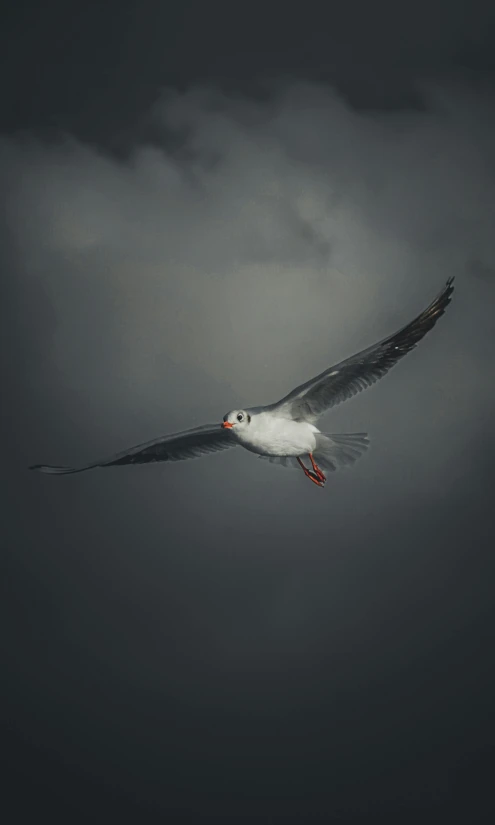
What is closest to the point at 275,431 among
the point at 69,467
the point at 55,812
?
the point at 69,467

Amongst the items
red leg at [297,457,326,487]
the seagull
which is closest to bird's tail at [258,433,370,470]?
the seagull

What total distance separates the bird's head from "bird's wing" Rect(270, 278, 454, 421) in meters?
0.26

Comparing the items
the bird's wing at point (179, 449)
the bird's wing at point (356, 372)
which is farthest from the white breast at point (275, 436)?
the bird's wing at point (179, 449)

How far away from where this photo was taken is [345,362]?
7.24m

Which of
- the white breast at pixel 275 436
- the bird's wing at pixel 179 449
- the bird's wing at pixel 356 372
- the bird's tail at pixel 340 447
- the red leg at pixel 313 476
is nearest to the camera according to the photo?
the bird's wing at pixel 356 372

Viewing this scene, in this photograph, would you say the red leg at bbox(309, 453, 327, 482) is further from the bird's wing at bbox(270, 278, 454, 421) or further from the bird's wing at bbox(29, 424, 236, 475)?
the bird's wing at bbox(29, 424, 236, 475)

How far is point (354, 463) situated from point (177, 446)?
168 centimetres

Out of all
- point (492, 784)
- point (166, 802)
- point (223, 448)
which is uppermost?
point (223, 448)

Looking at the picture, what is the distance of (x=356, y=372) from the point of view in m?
7.56

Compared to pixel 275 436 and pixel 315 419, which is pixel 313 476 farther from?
pixel 275 436

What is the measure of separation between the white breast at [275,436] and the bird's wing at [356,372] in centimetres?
11

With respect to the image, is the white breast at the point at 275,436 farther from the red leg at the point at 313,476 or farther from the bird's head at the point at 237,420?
the red leg at the point at 313,476

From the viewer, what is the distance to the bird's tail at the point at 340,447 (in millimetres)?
7762

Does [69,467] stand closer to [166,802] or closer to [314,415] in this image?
[314,415]
